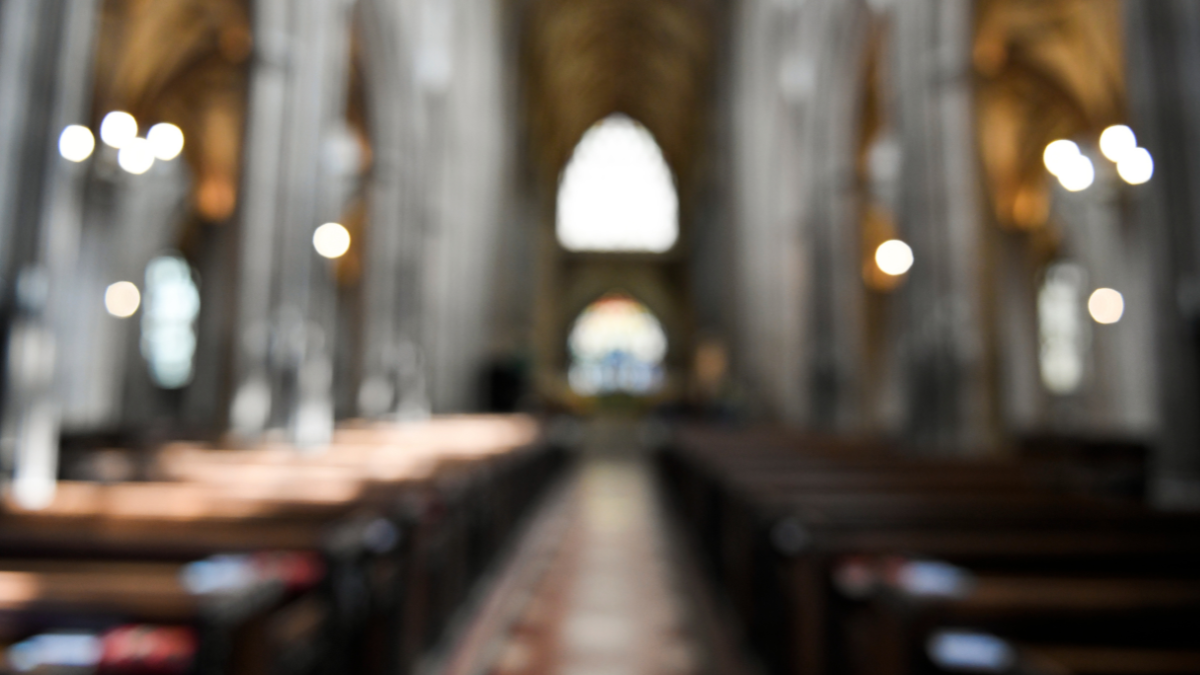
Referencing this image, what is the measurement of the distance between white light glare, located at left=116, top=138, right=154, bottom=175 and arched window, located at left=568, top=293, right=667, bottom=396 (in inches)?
900

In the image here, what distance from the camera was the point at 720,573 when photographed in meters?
5.12

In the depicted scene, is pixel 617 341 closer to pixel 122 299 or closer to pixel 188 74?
pixel 122 299

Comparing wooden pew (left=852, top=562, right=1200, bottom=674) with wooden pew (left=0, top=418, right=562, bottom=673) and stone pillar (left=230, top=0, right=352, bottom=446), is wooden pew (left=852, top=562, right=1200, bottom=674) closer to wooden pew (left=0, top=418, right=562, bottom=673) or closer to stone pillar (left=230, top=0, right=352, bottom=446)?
wooden pew (left=0, top=418, right=562, bottom=673)

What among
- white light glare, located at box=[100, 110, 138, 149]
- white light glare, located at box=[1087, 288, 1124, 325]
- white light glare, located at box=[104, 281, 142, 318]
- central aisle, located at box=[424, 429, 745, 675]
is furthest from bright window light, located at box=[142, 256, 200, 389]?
white light glare, located at box=[1087, 288, 1124, 325]

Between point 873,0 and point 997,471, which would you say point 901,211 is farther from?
point 997,471

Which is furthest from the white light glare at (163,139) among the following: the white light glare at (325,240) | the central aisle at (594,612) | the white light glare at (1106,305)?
the white light glare at (1106,305)

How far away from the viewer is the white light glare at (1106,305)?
48.4 ft

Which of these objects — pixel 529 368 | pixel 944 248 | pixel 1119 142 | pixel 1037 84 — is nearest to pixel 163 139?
pixel 944 248

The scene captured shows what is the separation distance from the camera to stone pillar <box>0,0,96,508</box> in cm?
388

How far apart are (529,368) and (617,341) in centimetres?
1234

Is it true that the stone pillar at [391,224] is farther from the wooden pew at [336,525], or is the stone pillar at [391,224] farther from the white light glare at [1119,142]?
the white light glare at [1119,142]

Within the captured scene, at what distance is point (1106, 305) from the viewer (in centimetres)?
1509

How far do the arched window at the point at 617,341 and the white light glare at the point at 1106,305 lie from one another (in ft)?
54.7

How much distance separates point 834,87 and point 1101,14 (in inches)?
199
